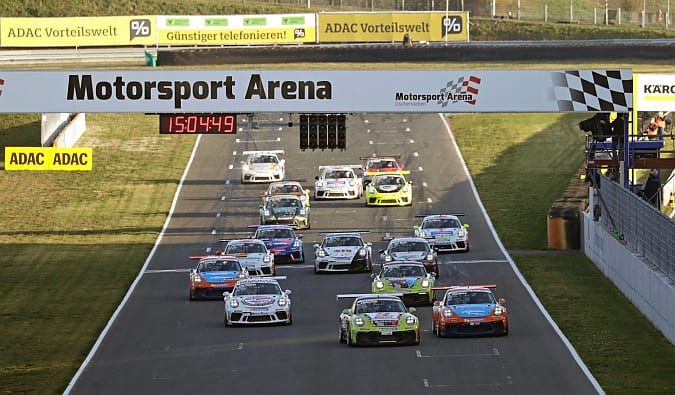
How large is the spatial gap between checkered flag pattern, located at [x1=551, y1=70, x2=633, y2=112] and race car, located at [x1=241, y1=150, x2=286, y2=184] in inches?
1113

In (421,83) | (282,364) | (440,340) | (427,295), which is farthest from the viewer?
(421,83)

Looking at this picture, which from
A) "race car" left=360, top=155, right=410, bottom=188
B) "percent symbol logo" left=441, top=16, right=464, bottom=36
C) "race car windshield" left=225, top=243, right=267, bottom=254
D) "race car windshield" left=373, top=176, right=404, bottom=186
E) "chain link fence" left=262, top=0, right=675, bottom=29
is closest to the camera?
"race car windshield" left=225, top=243, right=267, bottom=254

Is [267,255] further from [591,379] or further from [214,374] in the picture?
[591,379]

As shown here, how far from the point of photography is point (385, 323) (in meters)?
31.0

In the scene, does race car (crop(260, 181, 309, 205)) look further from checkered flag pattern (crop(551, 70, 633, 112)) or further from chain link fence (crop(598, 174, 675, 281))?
checkered flag pattern (crop(551, 70, 633, 112))

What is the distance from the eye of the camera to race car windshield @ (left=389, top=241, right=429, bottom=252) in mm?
42344

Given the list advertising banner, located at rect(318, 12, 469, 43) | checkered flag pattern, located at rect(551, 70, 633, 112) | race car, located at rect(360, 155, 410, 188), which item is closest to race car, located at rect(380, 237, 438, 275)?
checkered flag pattern, located at rect(551, 70, 633, 112)

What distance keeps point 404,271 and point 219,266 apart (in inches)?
208

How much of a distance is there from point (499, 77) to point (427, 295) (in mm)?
6569

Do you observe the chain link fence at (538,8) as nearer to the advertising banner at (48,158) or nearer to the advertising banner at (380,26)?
the advertising banner at (380,26)

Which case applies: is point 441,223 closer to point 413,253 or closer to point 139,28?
point 413,253

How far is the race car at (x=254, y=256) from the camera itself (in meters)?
42.0

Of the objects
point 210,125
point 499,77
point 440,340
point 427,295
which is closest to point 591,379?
point 440,340

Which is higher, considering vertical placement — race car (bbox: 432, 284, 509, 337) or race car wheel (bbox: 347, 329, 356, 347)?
race car (bbox: 432, 284, 509, 337)
